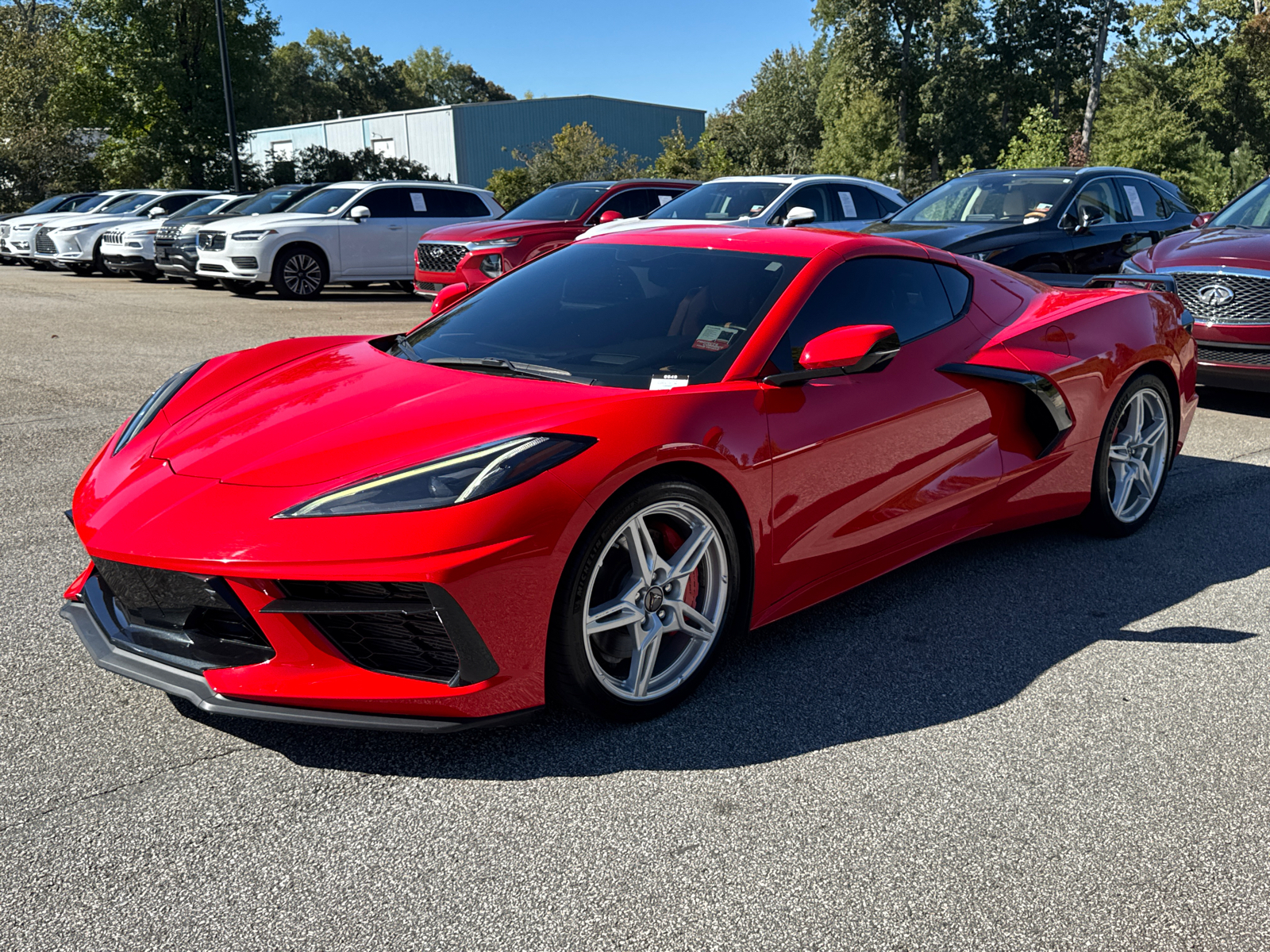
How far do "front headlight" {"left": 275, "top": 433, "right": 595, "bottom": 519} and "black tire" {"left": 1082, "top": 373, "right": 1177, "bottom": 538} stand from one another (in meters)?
2.87

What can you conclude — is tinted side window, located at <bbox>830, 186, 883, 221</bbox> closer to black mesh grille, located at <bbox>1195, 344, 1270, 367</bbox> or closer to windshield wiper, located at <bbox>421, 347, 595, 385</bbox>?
black mesh grille, located at <bbox>1195, 344, 1270, 367</bbox>

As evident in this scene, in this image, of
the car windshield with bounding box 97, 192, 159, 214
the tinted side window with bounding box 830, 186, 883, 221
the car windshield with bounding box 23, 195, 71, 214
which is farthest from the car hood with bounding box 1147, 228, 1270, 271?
the car windshield with bounding box 23, 195, 71, 214

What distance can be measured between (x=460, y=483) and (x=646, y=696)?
0.85 meters

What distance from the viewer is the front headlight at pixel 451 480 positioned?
272cm

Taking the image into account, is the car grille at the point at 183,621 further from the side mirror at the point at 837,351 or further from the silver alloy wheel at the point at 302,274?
the silver alloy wheel at the point at 302,274

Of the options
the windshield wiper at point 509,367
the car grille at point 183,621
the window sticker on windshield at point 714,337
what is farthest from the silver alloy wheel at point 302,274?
the car grille at point 183,621

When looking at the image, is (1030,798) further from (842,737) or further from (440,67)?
(440,67)

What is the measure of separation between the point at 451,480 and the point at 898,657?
1.69 meters

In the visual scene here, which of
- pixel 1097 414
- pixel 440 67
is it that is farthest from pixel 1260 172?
pixel 440 67

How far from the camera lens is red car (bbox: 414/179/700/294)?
43.4 ft

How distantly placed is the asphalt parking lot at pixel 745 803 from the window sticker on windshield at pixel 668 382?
3.04 feet

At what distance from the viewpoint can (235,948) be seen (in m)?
2.18

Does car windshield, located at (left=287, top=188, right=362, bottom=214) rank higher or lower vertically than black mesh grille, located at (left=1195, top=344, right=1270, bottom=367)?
higher

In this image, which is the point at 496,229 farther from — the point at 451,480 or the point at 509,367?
the point at 451,480
